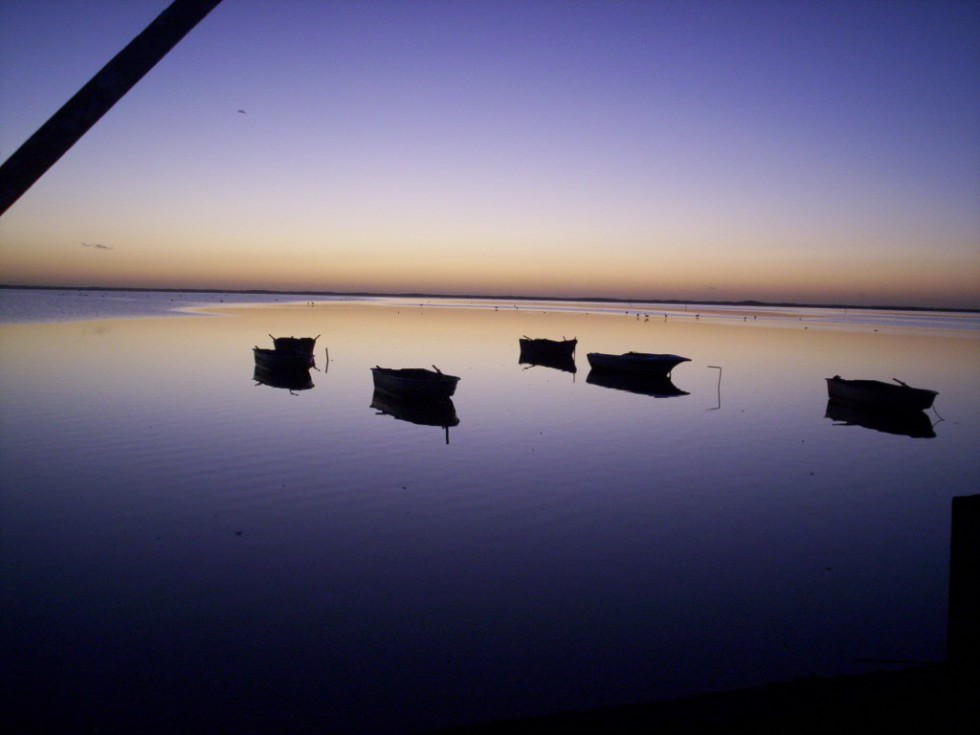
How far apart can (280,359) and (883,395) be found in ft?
105

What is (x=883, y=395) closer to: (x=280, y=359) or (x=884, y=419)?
(x=884, y=419)

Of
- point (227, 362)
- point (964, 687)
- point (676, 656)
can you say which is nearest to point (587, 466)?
point (676, 656)

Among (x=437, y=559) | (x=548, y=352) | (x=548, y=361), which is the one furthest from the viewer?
(x=548, y=352)

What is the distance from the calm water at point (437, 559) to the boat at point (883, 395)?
1.21m

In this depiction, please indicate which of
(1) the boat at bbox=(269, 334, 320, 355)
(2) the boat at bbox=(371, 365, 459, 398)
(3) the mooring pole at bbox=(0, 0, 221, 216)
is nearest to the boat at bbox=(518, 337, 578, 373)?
(1) the boat at bbox=(269, 334, 320, 355)

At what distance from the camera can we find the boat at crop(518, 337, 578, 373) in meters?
48.1

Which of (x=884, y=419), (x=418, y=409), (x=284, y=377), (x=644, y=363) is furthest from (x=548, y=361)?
(x=884, y=419)

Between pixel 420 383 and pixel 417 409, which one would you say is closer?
pixel 420 383

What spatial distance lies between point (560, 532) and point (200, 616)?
700 centimetres

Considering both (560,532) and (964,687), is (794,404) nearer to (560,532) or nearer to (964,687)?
(560,532)

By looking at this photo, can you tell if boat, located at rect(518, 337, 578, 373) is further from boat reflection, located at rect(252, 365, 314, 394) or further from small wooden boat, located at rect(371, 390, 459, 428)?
small wooden boat, located at rect(371, 390, 459, 428)

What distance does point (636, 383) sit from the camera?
3791 centimetres

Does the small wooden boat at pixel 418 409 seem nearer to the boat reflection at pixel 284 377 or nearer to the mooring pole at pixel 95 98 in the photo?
the boat reflection at pixel 284 377

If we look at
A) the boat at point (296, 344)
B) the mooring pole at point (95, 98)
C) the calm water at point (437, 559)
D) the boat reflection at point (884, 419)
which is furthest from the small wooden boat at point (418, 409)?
the mooring pole at point (95, 98)
